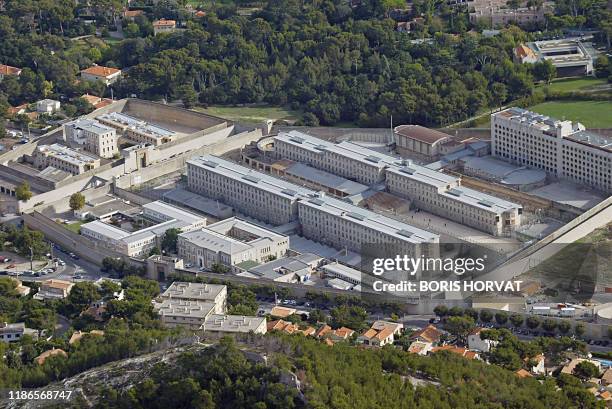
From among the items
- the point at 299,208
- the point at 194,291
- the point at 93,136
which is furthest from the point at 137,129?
the point at 194,291

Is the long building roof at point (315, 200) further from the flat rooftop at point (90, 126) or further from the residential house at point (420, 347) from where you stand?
the residential house at point (420, 347)

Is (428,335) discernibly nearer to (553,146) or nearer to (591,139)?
(553,146)

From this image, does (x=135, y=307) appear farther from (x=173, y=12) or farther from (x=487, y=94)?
(x=173, y=12)

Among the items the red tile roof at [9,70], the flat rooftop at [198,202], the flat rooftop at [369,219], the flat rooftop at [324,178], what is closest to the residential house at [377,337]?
the flat rooftop at [369,219]

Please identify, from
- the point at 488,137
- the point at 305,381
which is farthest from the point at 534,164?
the point at 305,381

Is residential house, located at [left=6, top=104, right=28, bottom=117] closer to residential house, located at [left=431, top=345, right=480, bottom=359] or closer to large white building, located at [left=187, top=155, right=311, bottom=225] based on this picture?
large white building, located at [left=187, top=155, right=311, bottom=225]

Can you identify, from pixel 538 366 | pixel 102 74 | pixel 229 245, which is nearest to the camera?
pixel 538 366
